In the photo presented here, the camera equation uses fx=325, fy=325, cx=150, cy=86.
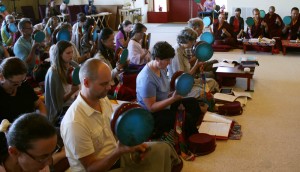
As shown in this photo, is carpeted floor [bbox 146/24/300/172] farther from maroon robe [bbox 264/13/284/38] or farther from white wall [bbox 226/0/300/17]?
white wall [bbox 226/0/300/17]

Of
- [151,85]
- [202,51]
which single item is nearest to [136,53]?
[202,51]

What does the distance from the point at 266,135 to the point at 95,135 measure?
2279mm

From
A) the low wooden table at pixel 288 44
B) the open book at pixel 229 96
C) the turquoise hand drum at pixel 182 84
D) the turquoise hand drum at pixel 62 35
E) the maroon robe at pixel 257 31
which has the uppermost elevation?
the turquoise hand drum at pixel 62 35

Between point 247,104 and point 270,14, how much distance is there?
4.59 meters

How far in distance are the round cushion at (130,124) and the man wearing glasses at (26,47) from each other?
305 cm

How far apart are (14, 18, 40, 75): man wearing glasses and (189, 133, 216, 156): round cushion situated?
2.54 m

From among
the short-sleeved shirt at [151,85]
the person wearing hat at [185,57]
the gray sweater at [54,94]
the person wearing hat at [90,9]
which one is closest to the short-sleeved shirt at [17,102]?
the gray sweater at [54,94]

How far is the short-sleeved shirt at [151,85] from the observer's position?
294cm

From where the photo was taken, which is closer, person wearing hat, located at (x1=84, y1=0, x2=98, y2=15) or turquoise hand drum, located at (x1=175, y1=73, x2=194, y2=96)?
turquoise hand drum, located at (x1=175, y1=73, x2=194, y2=96)

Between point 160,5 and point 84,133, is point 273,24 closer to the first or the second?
point 160,5

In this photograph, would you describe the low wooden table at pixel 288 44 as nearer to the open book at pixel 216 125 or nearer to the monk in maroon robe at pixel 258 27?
the monk in maroon robe at pixel 258 27

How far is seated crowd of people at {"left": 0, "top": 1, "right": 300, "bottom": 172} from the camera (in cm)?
151

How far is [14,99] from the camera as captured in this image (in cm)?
257

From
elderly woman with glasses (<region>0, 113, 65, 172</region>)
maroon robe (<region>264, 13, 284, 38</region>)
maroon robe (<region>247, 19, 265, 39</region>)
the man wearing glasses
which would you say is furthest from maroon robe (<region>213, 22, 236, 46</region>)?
elderly woman with glasses (<region>0, 113, 65, 172</region>)
